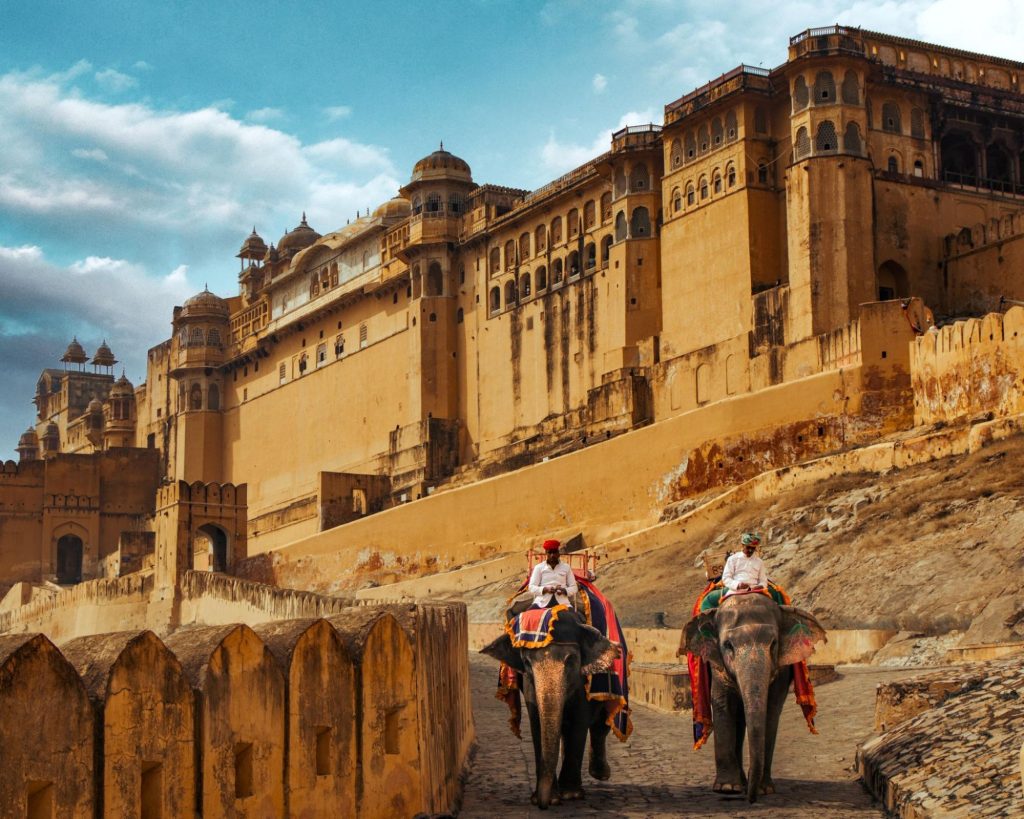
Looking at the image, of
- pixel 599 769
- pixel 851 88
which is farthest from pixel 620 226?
pixel 599 769

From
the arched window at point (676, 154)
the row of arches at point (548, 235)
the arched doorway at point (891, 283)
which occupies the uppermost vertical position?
the arched window at point (676, 154)

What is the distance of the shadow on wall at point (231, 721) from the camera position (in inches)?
255

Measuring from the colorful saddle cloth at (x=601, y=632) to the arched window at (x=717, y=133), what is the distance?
26253 mm

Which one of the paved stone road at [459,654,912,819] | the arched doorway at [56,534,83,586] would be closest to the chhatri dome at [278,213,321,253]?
the arched doorway at [56,534,83,586]

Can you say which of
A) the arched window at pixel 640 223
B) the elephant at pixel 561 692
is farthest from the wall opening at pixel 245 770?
the arched window at pixel 640 223

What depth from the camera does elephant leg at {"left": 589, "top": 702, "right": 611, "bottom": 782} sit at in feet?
33.7

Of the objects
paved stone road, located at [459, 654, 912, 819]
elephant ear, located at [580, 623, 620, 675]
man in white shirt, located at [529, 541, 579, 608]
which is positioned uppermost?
man in white shirt, located at [529, 541, 579, 608]

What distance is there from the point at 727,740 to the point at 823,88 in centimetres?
2537

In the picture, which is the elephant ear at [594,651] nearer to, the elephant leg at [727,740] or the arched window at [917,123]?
the elephant leg at [727,740]

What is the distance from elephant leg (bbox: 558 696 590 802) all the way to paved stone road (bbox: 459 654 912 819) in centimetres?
9

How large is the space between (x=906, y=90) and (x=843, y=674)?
2098cm

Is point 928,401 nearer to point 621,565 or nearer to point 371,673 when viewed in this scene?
point 621,565

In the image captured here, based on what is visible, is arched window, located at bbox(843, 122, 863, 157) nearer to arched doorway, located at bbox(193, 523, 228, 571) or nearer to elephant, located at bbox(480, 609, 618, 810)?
arched doorway, located at bbox(193, 523, 228, 571)

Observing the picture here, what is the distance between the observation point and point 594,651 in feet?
32.7
